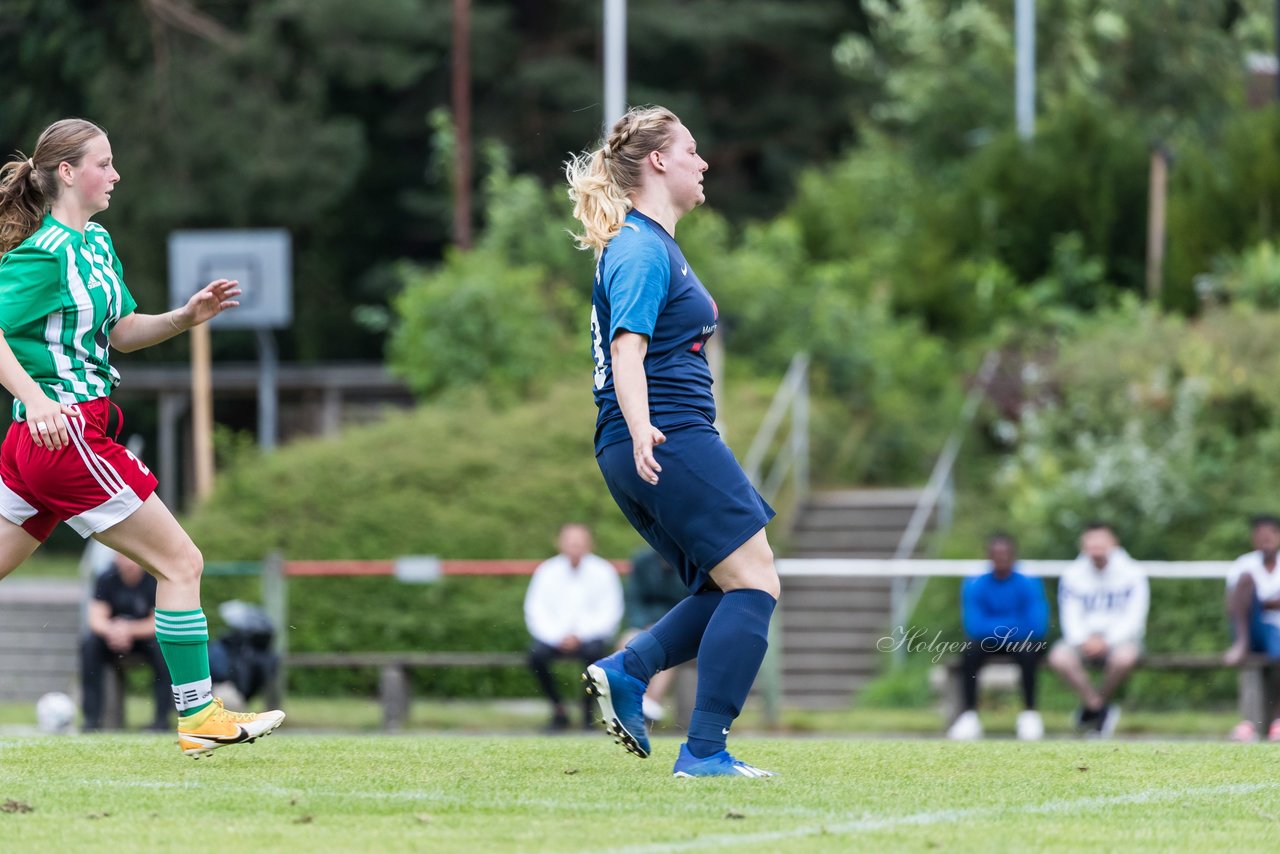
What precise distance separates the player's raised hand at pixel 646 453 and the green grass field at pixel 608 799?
0.94 metres

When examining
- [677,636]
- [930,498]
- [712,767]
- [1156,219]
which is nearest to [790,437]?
[930,498]

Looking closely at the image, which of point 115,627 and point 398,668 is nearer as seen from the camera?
point 115,627

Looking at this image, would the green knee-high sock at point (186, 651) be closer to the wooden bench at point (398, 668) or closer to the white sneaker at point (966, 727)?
the white sneaker at point (966, 727)

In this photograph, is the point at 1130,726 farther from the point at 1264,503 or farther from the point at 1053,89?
the point at 1053,89

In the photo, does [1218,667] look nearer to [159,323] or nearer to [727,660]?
[727,660]

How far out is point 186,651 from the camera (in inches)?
259

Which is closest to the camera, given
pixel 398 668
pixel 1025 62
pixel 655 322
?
Result: pixel 655 322

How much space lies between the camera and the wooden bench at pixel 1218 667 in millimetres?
14125

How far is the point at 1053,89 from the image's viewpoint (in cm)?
3597

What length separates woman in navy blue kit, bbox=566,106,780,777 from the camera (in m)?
6.14

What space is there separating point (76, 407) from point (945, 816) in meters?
2.93

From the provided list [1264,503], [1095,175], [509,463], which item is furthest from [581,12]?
[1264,503]

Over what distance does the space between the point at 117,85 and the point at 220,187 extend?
A: 2947 millimetres

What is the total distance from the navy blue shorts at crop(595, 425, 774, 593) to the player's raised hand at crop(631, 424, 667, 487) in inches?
5.2
